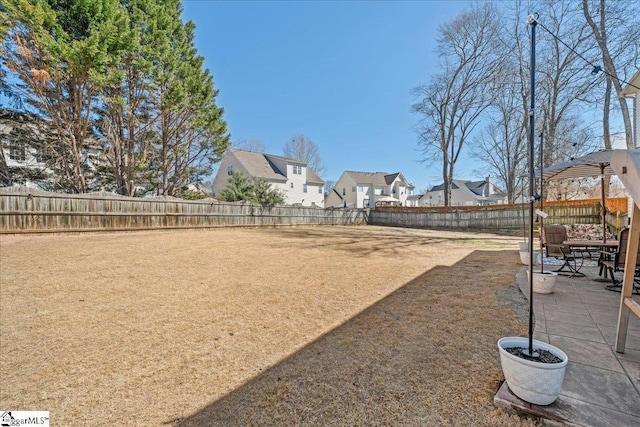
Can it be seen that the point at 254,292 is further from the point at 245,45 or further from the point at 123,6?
the point at 123,6

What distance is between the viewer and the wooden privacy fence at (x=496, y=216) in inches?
480

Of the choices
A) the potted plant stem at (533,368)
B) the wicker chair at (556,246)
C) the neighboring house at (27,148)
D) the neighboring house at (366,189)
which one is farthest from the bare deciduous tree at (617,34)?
the neighboring house at (366,189)

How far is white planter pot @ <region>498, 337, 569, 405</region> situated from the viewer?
5.04 ft

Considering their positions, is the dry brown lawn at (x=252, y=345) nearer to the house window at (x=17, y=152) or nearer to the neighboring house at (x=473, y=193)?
the house window at (x=17, y=152)

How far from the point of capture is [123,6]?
12.3 m

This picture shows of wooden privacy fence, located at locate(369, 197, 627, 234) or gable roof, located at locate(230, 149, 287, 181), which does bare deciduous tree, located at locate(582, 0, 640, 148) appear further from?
gable roof, located at locate(230, 149, 287, 181)

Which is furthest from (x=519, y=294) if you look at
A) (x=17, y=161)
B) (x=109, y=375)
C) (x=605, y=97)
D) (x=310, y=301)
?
(x=17, y=161)

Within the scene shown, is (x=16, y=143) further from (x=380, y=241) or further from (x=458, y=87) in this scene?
(x=458, y=87)

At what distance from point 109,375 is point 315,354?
67.6 inches

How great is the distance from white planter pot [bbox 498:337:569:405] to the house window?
65.8 feet

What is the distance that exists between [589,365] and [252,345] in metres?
2.78

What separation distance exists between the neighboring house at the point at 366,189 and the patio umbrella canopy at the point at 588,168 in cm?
2735

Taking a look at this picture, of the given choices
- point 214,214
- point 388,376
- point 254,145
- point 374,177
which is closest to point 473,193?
point 374,177

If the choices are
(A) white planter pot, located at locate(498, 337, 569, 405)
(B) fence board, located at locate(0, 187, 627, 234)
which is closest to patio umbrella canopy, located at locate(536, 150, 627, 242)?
(B) fence board, located at locate(0, 187, 627, 234)
